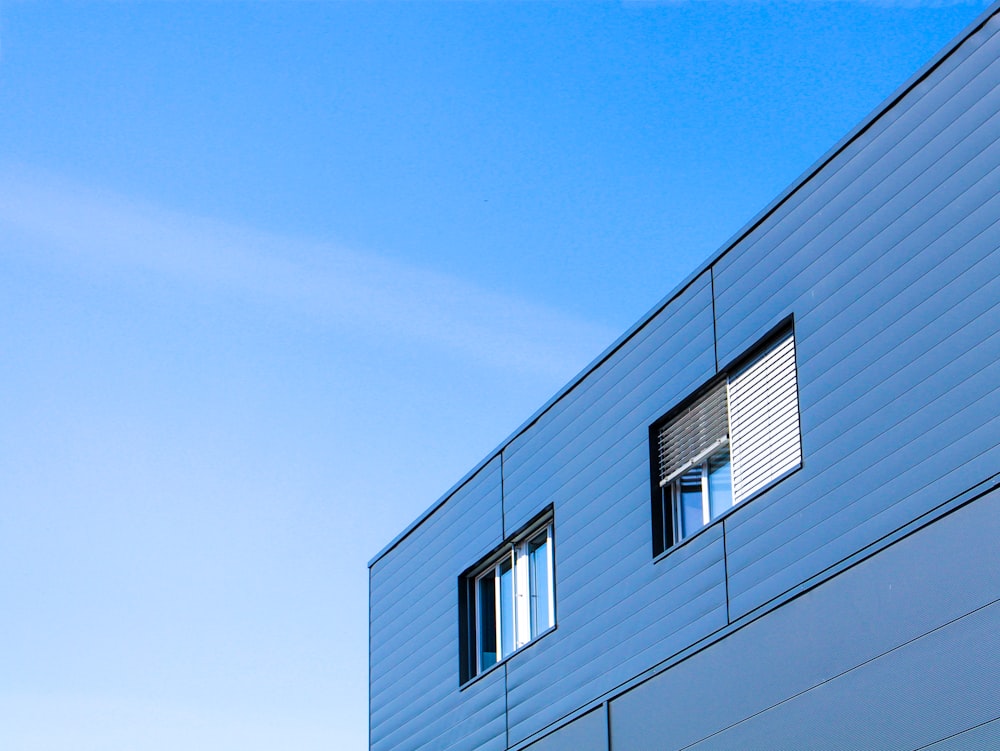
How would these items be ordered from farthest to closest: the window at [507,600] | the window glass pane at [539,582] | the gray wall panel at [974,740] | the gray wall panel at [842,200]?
the window at [507,600] < the window glass pane at [539,582] < the gray wall panel at [842,200] < the gray wall panel at [974,740]

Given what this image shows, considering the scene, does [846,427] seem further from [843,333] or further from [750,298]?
[750,298]

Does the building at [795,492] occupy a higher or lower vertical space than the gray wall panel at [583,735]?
higher

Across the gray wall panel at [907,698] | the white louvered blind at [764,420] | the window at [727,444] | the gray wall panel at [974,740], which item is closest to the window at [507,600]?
the window at [727,444]

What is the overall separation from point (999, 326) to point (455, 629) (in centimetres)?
956

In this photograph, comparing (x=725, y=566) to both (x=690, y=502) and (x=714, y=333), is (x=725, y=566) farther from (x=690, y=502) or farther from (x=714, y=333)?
(x=714, y=333)

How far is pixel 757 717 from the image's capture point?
11.9 metres

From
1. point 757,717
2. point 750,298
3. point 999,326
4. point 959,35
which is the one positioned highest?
point 959,35

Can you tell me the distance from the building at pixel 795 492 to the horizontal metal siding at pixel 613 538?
0.12 ft

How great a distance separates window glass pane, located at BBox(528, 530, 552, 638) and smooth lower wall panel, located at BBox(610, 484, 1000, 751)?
5.00 metres

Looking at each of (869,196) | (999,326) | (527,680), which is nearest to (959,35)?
(869,196)

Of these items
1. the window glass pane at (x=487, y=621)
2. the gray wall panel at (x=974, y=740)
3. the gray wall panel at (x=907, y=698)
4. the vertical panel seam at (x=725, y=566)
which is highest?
the window glass pane at (x=487, y=621)

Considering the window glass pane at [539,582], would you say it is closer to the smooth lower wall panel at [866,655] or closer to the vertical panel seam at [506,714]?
the vertical panel seam at [506,714]

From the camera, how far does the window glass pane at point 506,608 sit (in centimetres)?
1889

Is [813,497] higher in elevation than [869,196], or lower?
lower
